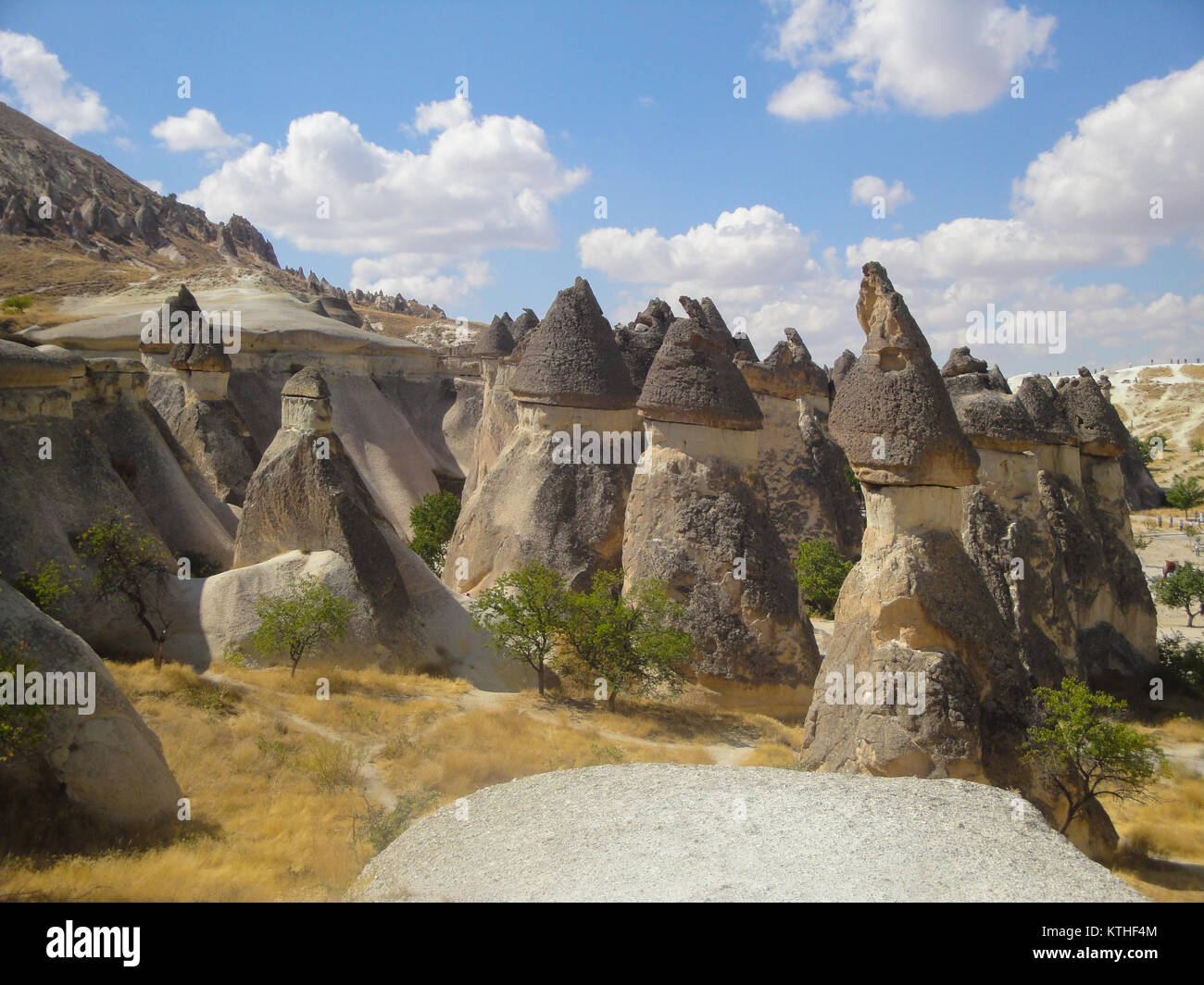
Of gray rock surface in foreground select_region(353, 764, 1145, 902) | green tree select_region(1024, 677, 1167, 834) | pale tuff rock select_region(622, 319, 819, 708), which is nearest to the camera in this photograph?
gray rock surface in foreground select_region(353, 764, 1145, 902)

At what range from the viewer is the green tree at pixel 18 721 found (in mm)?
5719

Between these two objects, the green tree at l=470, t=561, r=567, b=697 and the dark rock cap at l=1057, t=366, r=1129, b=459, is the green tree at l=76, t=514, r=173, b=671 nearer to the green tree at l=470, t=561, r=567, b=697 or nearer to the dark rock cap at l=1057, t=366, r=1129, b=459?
the green tree at l=470, t=561, r=567, b=697

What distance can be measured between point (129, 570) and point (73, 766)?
4.54 metres

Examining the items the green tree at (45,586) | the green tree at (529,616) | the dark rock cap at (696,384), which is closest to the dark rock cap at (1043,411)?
the dark rock cap at (696,384)

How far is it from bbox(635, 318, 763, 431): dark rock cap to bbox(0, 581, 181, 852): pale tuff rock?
6566 millimetres

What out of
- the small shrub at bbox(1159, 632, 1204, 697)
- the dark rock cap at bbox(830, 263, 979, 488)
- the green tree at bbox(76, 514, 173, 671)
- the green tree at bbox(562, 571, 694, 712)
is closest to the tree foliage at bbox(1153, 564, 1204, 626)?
the small shrub at bbox(1159, 632, 1204, 697)

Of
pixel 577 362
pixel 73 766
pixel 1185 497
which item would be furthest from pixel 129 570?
pixel 1185 497

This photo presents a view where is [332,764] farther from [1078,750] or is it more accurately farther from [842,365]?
[842,365]

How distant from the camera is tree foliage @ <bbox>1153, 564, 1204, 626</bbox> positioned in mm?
18609

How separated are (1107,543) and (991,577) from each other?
429 centimetres

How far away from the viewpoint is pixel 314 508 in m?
11.4

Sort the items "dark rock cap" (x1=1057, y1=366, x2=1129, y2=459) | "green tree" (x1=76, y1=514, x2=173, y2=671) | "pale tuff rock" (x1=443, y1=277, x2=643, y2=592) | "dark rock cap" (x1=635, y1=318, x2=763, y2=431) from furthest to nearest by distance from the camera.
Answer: "dark rock cap" (x1=1057, y1=366, x2=1129, y2=459) < "pale tuff rock" (x1=443, y1=277, x2=643, y2=592) < "dark rock cap" (x1=635, y1=318, x2=763, y2=431) < "green tree" (x1=76, y1=514, x2=173, y2=671)

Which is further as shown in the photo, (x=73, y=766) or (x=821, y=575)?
(x=821, y=575)
